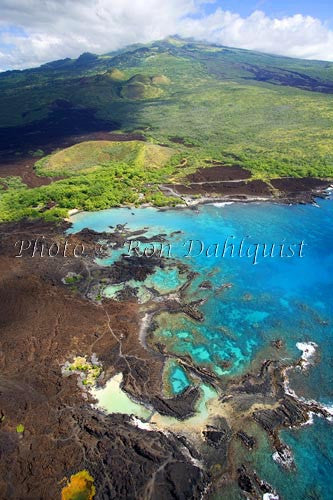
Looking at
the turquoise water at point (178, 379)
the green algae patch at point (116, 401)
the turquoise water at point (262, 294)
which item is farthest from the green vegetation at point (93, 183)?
the turquoise water at point (178, 379)

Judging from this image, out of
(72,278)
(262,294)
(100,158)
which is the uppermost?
(100,158)

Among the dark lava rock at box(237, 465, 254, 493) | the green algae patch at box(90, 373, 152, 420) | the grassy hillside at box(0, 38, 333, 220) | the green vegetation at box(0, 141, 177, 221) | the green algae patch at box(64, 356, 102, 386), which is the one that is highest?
the grassy hillside at box(0, 38, 333, 220)

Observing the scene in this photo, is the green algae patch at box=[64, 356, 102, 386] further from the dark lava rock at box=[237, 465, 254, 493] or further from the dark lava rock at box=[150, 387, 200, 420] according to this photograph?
the dark lava rock at box=[237, 465, 254, 493]

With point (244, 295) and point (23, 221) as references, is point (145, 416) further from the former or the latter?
point (23, 221)

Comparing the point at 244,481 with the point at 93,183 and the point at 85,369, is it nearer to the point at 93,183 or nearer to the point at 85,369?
the point at 85,369

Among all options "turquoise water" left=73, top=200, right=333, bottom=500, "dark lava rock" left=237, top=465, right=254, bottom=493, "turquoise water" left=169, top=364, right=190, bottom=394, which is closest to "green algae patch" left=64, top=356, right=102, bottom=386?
"turquoise water" left=169, top=364, right=190, bottom=394

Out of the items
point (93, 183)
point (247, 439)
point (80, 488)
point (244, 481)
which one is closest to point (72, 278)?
point (80, 488)
